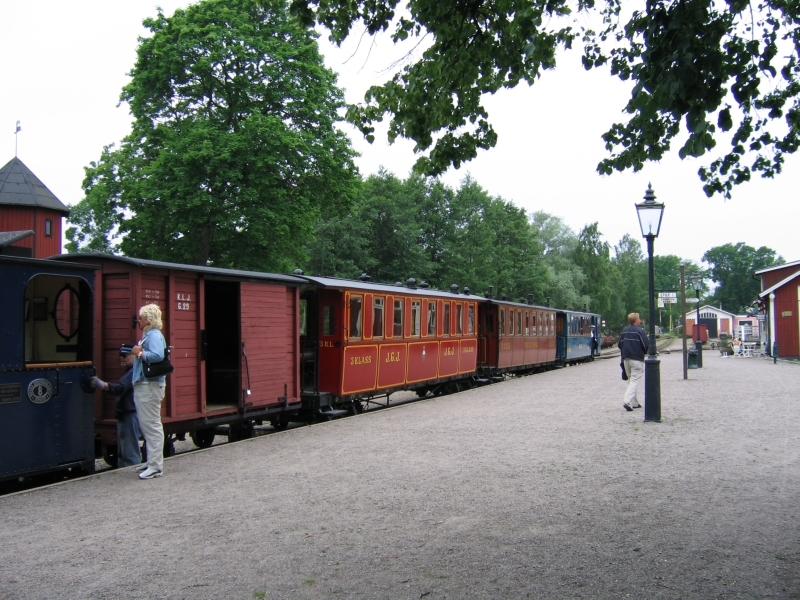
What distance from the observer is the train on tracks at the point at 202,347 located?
751 cm

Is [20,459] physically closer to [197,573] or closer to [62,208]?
[197,573]

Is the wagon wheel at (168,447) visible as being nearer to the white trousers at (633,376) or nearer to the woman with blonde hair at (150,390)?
the woman with blonde hair at (150,390)

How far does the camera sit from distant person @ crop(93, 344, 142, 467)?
8.51 m

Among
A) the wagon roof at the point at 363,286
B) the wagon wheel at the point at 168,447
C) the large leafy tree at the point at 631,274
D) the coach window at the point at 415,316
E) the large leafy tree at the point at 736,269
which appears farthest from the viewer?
the large leafy tree at the point at 736,269

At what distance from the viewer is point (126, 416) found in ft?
28.7

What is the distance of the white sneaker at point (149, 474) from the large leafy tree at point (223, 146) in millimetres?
17814

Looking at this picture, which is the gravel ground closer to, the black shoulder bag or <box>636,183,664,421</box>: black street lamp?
the black shoulder bag

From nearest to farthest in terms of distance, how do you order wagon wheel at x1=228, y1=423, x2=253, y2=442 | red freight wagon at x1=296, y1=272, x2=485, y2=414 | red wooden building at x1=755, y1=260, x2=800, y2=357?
wagon wheel at x1=228, y1=423, x2=253, y2=442, red freight wagon at x1=296, y1=272, x2=485, y2=414, red wooden building at x1=755, y1=260, x2=800, y2=357

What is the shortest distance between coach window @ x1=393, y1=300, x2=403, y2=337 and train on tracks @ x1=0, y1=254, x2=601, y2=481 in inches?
0.9

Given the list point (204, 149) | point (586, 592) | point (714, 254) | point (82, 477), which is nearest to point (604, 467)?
point (586, 592)

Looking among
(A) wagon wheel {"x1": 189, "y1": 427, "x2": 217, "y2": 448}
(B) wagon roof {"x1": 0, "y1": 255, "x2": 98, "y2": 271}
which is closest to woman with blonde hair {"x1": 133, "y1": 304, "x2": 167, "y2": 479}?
(B) wagon roof {"x1": 0, "y1": 255, "x2": 98, "y2": 271}

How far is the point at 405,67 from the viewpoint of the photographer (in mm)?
8266

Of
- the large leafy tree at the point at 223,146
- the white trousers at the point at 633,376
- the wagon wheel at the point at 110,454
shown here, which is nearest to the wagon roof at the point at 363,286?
the wagon wheel at the point at 110,454

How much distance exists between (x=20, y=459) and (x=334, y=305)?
709 cm
